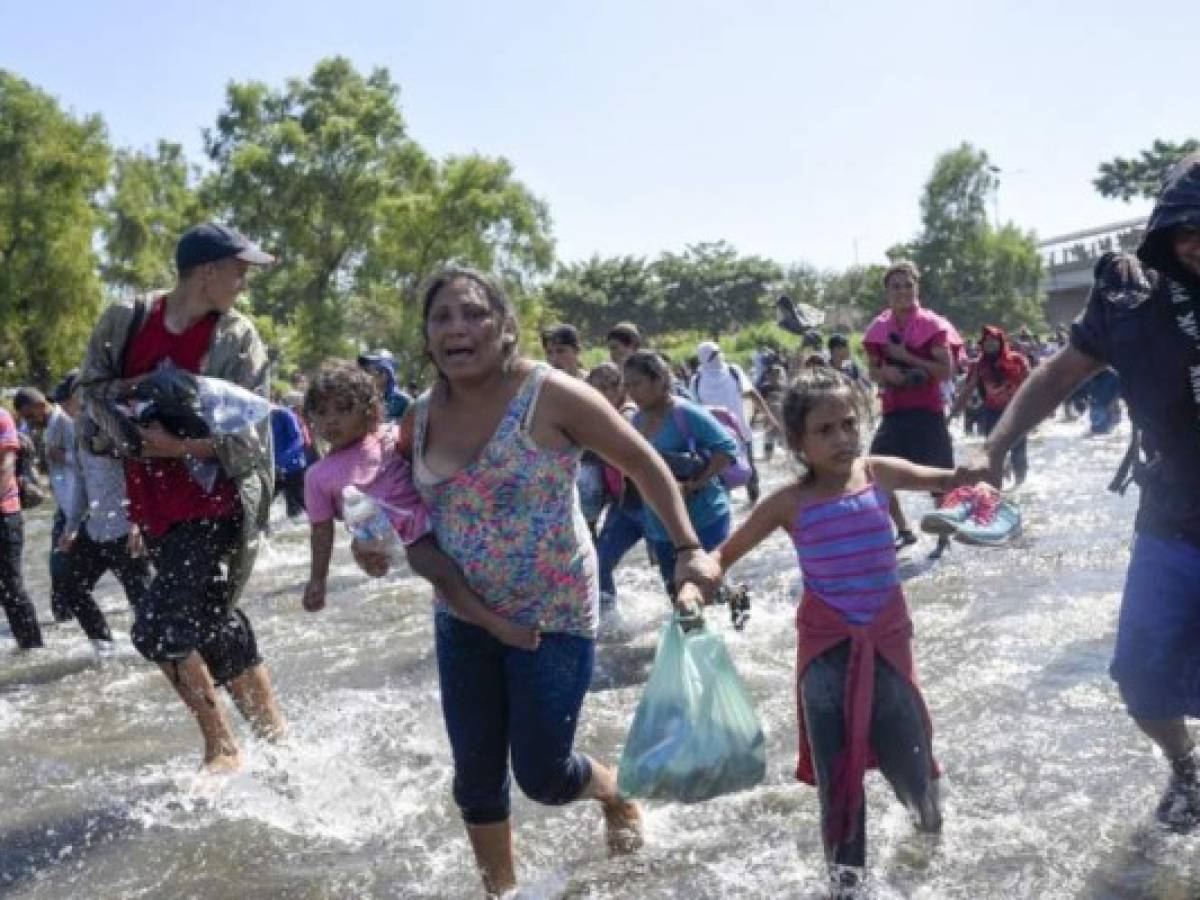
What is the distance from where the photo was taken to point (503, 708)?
371 centimetres

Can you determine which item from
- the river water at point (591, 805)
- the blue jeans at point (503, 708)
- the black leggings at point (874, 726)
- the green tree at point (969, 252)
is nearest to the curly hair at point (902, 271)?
the river water at point (591, 805)

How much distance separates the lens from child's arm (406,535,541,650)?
3.55 metres

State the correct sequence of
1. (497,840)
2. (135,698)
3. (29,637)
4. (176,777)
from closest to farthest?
(497,840)
(176,777)
(135,698)
(29,637)

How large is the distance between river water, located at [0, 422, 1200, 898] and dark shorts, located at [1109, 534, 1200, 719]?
45cm

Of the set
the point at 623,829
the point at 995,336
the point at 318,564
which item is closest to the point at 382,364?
the point at 318,564

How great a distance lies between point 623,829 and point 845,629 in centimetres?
103

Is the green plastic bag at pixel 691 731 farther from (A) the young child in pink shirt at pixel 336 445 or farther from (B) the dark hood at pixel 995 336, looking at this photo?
(B) the dark hood at pixel 995 336

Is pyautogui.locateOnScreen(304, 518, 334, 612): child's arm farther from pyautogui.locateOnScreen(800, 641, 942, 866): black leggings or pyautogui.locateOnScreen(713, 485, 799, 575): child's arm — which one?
pyautogui.locateOnScreen(800, 641, 942, 866): black leggings

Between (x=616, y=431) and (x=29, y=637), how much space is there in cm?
685

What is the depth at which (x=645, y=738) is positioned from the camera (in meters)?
3.50

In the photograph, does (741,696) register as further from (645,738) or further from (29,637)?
(29,637)

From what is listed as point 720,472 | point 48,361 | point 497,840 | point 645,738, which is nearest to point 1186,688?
point 645,738

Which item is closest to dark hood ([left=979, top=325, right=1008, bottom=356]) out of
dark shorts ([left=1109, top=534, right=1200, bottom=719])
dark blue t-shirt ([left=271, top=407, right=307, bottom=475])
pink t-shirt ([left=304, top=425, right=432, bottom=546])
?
dark blue t-shirt ([left=271, top=407, right=307, bottom=475])

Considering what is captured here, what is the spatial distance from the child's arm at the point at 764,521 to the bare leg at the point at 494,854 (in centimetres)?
95
